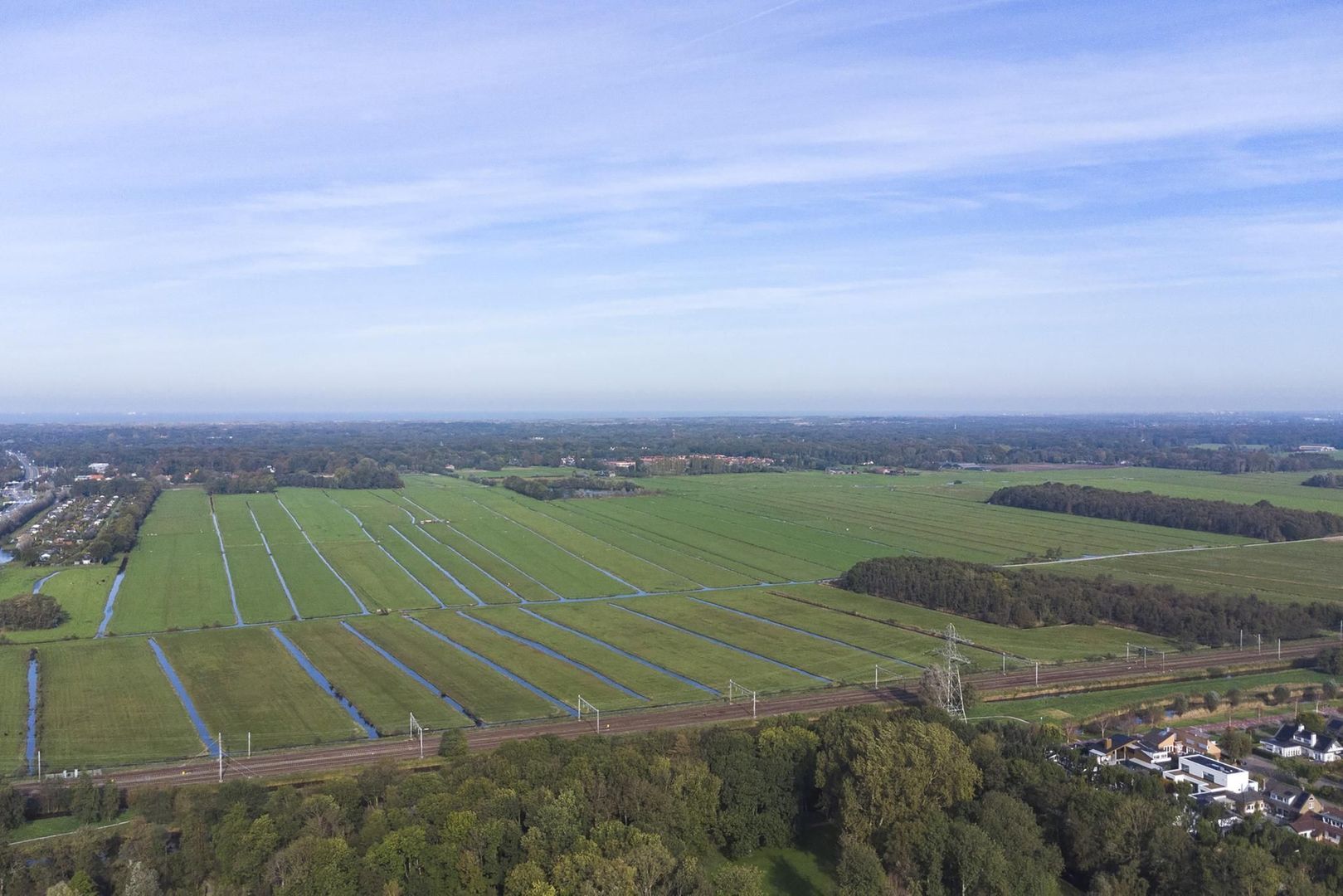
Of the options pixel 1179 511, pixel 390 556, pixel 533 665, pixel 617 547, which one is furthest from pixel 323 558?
pixel 1179 511

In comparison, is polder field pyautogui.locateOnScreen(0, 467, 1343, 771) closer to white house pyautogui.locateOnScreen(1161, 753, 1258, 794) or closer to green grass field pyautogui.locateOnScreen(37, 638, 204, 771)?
green grass field pyautogui.locateOnScreen(37, 638, 204, 771)

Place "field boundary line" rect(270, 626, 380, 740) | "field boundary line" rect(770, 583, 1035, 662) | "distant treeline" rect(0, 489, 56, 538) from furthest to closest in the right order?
1. "distant treeline" rect(0, 489, 56, 538)
2. "field boundary line" rect(770, 583, 1035, 662)
3. "field boundary line" rect(270, 626, 380, 740)

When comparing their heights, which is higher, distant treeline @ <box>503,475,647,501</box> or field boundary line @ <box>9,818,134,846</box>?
distant treeline @ <box>503,475,647,501</box>

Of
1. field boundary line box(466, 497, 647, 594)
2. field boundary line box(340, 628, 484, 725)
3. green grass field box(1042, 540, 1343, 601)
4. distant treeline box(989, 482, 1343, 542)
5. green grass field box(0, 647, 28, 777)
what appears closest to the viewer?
green grass field box(0, 647, 28, 777)

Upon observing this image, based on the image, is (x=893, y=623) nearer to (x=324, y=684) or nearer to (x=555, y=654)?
(x=555, y=654)

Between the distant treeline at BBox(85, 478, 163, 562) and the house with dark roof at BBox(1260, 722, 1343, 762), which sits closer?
the house with dark roof at BBox(1260, 722, 1343, 762)

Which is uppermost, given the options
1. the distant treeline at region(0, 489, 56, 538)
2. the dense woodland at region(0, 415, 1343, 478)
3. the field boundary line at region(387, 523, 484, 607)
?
the dense woodland at region(0, 415, 1343, 478)

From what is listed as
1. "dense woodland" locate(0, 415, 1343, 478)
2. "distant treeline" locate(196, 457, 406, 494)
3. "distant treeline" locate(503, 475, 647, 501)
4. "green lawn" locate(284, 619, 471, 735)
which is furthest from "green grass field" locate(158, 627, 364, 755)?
"dense woodland" locate(0, 415, 1343, 478)
